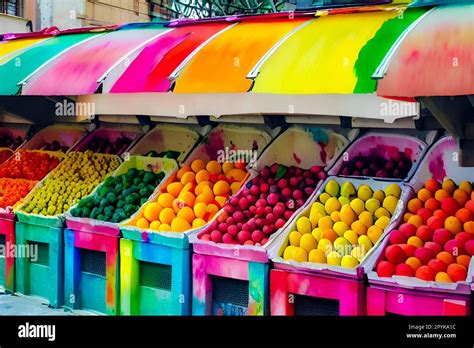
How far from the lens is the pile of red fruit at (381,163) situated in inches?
226

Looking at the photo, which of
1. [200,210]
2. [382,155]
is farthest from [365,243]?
[200,210]

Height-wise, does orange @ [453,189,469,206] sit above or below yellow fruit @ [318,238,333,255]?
above

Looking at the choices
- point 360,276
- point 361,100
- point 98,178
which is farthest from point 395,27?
point 98,178

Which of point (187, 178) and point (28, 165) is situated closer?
point (187, 178)

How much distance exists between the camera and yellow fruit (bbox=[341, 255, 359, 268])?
498 cm

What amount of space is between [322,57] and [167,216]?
1.94 metres

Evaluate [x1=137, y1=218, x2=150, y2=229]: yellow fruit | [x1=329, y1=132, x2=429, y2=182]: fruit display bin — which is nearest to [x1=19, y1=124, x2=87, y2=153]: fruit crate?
[x1=137, y1=218, x2=150, y2=229]: yellow fruit

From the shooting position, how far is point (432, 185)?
5336 millimetres

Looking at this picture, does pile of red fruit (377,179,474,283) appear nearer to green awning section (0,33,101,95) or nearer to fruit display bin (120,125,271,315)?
fruit display bin (120,125,271,315)

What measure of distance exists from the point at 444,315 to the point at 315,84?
1727 millimetres

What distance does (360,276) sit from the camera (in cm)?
490

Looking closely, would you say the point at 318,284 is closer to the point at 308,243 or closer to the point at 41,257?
the point at 308,243

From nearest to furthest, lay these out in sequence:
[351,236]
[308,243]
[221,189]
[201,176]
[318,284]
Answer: [318,284] → [351,236] → [308,243] → [221,189] → [201,176]

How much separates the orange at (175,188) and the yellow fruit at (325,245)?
Answer: 175 cm
